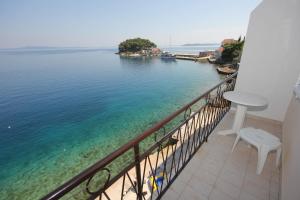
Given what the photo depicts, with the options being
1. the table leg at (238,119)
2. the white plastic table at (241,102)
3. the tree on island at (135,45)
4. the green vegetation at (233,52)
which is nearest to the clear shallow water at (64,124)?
the table leg at (238,119)

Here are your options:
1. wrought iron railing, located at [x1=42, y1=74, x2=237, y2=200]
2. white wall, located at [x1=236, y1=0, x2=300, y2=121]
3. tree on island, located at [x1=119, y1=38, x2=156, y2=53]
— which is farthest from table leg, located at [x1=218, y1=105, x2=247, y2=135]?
tree on island, located at [x1=119, y1=38, x2=156, y2=53]

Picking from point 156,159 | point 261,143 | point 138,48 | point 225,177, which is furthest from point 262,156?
point 138,48

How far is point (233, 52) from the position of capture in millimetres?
29234

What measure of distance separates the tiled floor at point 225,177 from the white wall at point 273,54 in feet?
4.94

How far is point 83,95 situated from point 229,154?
1621cm

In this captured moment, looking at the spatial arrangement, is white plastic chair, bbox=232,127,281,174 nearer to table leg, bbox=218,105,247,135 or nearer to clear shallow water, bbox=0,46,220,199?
table leg, bbox=218,105,247,135

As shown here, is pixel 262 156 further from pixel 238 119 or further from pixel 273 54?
pixel 273 54

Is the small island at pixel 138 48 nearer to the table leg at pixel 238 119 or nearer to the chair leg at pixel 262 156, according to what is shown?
the table leg at pixel 238 119

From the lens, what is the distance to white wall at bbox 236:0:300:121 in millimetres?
2869

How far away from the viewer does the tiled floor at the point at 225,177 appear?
1862mm

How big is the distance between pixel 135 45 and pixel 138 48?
1726 mm

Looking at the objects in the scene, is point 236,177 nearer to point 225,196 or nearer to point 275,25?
point 225,196

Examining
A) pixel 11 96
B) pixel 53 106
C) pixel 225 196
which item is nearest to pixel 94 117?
pixel 53 106

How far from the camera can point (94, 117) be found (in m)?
11.2
